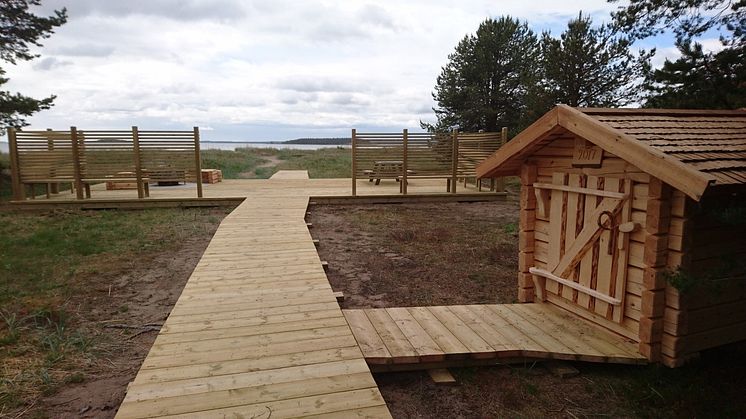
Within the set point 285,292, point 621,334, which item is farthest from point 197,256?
point 621,334

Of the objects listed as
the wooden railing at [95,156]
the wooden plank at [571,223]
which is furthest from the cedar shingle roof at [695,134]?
the wooden railing at [95,156]

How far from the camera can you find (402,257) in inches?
310

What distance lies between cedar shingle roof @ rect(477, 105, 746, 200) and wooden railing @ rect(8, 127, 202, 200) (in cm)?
1007

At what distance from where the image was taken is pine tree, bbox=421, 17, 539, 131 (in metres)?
23.7

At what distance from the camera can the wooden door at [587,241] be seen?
4.18 meters

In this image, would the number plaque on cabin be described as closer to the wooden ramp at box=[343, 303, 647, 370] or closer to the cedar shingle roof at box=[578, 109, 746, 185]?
the cedar shingle roof at box=[578, 109, 746, 185]

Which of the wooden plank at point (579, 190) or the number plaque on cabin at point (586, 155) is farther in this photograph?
the number plaque on cabin at point (586, 155)

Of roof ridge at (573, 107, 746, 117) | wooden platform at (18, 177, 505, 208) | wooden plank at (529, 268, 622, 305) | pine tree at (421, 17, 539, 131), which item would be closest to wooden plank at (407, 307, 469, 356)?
wooden plank at (529, 268, 622, 305)

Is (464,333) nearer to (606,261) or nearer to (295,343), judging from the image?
(606,261)

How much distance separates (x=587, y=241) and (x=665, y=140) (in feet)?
3.80

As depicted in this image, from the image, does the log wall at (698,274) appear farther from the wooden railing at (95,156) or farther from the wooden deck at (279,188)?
the wooden railing at (95,156)

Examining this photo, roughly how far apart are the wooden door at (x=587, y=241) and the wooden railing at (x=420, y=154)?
8.65 meters

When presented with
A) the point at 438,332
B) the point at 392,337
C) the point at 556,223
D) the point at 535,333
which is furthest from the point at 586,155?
the point at 392,337

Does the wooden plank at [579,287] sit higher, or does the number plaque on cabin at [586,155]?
the number plaque on cabin at [586,155]
